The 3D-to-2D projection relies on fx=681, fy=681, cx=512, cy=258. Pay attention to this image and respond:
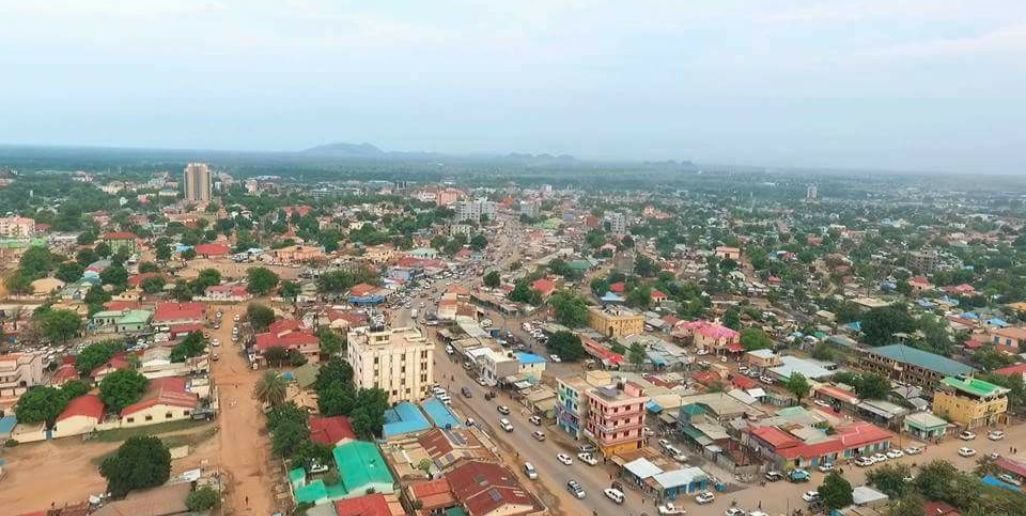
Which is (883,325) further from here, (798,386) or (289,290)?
(289,290)

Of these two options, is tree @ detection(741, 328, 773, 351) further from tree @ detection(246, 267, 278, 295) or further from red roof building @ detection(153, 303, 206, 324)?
tree @ detection(246, 267, 278, 295)

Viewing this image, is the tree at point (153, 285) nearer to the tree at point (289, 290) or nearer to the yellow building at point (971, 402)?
the tree at point (289, 290)

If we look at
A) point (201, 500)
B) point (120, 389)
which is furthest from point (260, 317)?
point (201, 500)

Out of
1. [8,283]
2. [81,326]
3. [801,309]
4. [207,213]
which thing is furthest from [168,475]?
[207,213]

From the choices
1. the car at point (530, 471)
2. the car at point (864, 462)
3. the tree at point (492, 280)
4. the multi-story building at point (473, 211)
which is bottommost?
the car at point (530, 471)

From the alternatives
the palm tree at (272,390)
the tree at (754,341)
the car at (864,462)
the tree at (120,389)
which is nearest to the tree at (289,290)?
the tree at (120,389)

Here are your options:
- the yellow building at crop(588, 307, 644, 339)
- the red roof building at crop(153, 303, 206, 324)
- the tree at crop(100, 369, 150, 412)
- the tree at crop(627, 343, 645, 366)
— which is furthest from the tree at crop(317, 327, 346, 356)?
the yellow building at crop(588, 307, 644, 339)

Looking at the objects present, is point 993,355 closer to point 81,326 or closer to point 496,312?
point 496,312

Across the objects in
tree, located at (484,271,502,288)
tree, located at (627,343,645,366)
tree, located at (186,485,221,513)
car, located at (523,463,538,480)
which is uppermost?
tree, located at (484,271,502,288)
